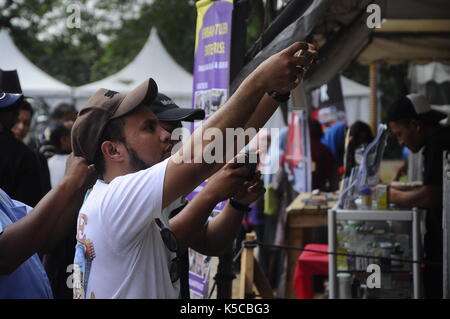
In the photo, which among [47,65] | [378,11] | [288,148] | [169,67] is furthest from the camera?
[47,65]

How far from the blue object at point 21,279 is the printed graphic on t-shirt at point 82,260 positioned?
34 centimetres

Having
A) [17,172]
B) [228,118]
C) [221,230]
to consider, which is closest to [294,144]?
[17,172]

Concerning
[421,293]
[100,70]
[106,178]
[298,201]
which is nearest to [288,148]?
[298,201]

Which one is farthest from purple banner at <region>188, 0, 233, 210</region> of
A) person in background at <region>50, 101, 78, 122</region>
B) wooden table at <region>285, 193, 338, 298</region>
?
wooden table at <region>285, 193, 338, 298</region>

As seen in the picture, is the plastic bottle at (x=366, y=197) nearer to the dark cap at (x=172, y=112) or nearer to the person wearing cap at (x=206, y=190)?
the person wearing cap at (x=206, y=190)

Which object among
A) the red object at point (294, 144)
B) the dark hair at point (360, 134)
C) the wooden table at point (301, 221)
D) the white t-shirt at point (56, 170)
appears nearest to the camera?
the white t-shirt at point (56, 170)

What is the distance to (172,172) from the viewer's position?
2090 millimetres

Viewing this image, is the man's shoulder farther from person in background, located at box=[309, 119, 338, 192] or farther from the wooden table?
person in background, located at box=[309, 119, 338, 192]

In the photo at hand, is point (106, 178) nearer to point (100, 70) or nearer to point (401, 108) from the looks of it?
point (401, 108)

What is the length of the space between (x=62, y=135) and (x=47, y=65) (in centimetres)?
2973

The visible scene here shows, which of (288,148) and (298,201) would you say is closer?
(298,201)

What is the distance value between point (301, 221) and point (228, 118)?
5.45 m

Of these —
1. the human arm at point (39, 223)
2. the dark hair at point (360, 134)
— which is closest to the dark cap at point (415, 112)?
the dark hair at point (360, 134)

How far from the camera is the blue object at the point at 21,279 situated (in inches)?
103
